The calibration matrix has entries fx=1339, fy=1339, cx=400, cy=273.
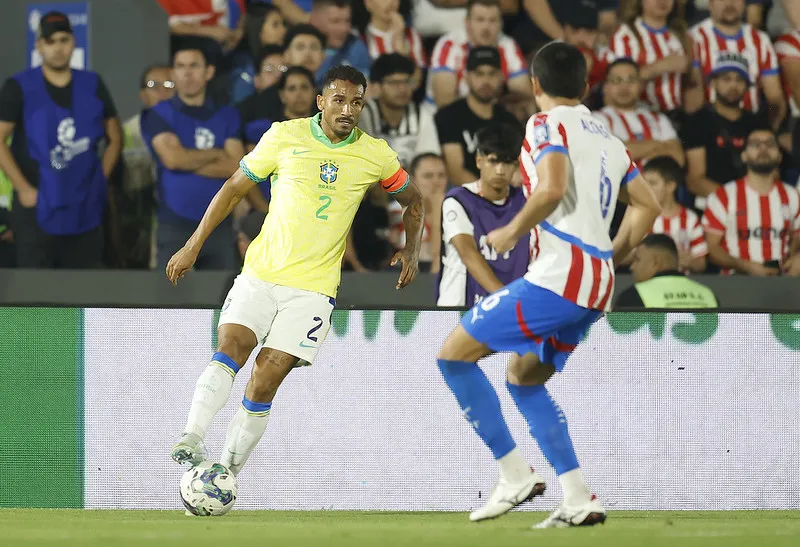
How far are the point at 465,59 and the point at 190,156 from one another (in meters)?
2.15

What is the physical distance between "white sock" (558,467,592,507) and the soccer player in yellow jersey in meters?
1.46

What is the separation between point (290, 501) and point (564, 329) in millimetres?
2164

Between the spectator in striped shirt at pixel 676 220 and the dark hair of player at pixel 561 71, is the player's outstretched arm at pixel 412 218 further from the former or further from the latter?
the spectator in striped shirt at pixel 676 220

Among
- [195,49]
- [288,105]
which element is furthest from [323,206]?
[195,49]

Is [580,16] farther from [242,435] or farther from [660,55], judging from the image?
[242,435]

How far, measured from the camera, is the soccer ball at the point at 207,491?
5895 mm

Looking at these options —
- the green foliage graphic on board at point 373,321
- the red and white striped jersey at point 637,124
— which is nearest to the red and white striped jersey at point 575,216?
the green foliage graphic on board at point 373,321

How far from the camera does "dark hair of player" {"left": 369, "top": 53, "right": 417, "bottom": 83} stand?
9.31 meters

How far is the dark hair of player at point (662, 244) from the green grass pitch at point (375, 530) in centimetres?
224

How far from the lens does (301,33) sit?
953cm

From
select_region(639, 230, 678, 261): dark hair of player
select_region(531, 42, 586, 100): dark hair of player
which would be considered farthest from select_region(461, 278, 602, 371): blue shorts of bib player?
select_region(639, 230, 678, 261): dark hair of player

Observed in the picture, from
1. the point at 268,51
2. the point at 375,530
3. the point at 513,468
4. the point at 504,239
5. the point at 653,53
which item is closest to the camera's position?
the point at 504,239

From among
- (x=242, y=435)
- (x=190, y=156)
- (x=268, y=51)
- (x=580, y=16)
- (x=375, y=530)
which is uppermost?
(x=580, y=16)

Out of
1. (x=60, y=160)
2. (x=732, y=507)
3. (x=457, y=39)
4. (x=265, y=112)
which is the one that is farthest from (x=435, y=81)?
(x=732, y=507)
